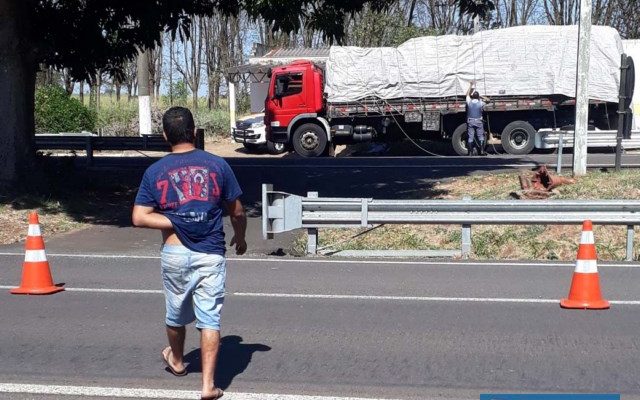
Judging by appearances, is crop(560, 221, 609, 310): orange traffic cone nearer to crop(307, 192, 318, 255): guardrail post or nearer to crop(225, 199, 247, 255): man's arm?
crop(225, 199, 247, 255): man's arm

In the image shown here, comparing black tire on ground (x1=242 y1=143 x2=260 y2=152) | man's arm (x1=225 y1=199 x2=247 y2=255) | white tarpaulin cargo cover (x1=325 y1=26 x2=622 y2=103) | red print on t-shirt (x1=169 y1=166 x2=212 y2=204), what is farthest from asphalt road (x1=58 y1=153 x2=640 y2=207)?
red print on t-shirt (x1=169 y1=166 x2=212 y2=204)

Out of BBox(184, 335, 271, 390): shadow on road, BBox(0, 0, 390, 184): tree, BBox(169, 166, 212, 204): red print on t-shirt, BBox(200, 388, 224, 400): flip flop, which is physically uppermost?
BBox(0, 0, 390, 184): tree

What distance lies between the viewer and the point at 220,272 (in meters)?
6.07

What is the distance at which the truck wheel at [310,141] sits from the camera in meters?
28.5

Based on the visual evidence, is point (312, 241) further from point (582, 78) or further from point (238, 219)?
point (582, 78)

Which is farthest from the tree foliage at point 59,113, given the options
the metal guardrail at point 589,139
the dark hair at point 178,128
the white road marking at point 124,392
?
the dark hair at point 178,128

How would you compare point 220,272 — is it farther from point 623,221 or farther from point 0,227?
point 0,227

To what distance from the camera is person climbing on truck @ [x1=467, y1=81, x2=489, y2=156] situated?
26.1 m

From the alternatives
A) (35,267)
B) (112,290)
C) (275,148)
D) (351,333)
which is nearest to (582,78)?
(112,290)

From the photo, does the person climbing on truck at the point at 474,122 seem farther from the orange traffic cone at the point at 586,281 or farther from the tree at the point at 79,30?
the orange traffic cone at the point at 586,281

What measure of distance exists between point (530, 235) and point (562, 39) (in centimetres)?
1419

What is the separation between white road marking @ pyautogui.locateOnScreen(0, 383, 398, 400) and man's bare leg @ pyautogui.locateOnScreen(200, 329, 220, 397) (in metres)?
0.27

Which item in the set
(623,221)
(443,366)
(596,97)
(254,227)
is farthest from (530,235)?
(596,97)

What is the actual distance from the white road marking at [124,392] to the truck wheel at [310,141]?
72.2ft
